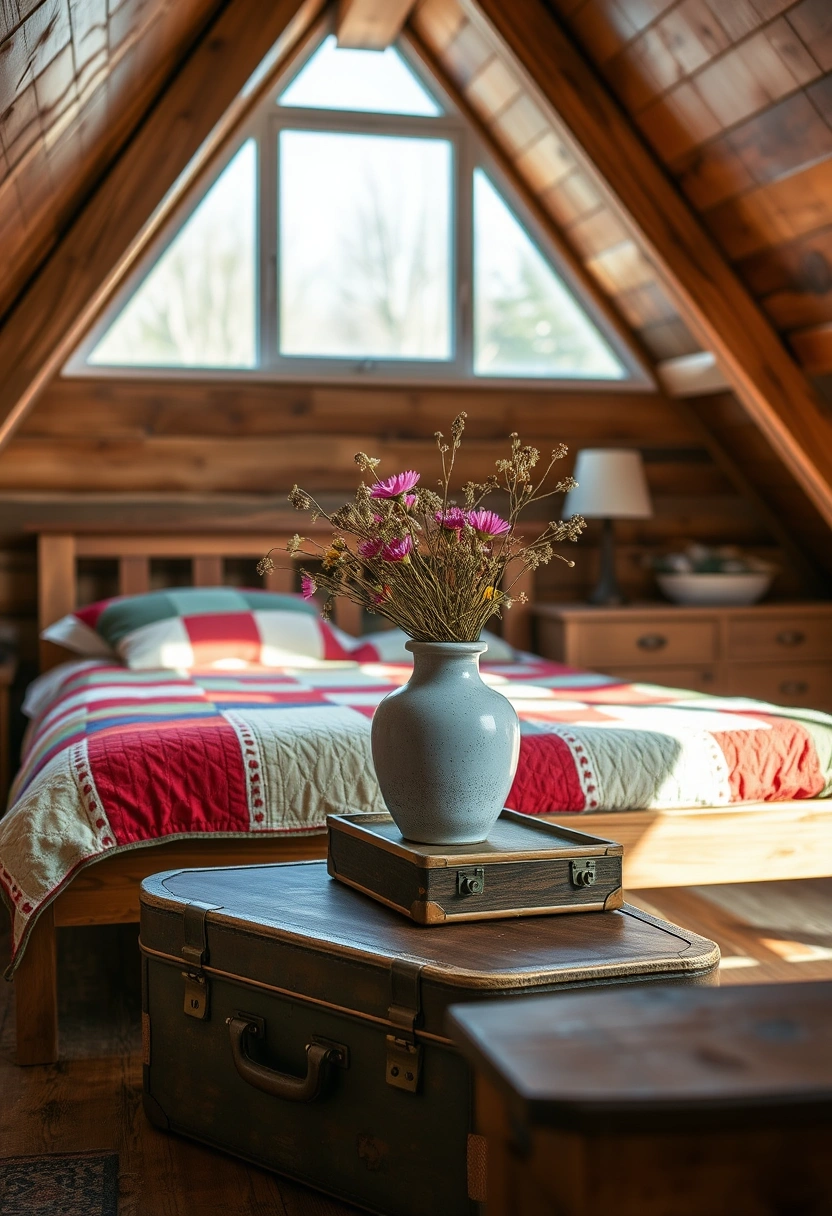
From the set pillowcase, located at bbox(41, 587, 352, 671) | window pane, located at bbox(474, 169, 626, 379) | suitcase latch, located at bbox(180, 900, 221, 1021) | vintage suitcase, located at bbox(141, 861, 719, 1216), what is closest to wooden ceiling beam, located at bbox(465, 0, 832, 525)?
window pane, located at bbox(474, 169, 626, 379)

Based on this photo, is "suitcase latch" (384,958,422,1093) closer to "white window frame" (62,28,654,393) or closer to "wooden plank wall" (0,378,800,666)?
"wooden plank wall" (0,378,800,666)

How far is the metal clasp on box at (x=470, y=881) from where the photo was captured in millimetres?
1672

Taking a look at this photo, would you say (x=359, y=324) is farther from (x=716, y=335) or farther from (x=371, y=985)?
(x=371, y=985)

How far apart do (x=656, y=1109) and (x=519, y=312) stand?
3.79 meters

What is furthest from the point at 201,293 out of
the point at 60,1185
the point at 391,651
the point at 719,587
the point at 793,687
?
the point at 60,1185

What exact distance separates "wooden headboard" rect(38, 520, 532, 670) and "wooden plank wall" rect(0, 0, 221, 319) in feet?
3.20

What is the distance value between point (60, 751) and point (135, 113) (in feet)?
5.41

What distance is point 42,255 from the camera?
121 inches

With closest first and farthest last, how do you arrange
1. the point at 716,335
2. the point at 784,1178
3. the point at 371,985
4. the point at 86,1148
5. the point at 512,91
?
the point at 784,1178, the point at 371,985, the point at 86,1148, the point at 716,335, the point at 512,91

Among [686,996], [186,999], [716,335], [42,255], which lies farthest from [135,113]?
[686,996]

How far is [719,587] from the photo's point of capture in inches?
164

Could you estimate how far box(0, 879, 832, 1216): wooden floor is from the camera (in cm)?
169

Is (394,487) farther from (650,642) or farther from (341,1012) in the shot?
(650,642)

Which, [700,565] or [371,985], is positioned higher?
[700,565]
